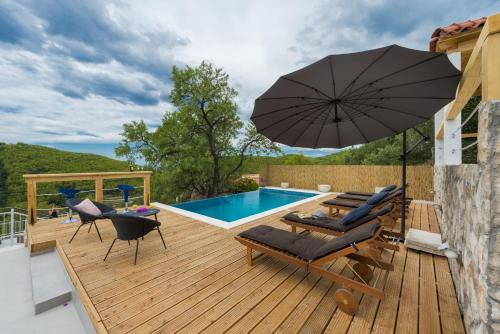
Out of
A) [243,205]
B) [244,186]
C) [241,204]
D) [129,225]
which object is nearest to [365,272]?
[129,225]

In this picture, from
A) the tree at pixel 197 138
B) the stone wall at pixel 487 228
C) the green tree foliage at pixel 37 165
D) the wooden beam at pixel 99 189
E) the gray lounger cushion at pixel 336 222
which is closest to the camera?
the stone wall at pixel 487 228

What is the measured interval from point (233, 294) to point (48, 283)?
2.63m

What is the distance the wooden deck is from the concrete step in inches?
8.7

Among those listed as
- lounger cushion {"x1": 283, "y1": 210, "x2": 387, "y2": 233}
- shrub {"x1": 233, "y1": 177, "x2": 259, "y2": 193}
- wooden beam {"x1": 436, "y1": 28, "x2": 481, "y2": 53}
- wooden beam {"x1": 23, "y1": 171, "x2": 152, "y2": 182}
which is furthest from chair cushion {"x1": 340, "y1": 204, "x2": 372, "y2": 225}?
shrub {"x1": 233, "y1": 177, "x2": 259, "y2": 193}

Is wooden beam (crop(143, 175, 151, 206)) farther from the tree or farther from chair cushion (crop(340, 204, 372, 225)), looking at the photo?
chair cushion (crop(340, 204, 372, 225))

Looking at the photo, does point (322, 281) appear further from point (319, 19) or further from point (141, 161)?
point (141, 161)

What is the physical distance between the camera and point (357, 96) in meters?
2.59

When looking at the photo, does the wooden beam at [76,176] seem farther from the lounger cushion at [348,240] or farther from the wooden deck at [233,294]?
the lounger cushion at [348,240]

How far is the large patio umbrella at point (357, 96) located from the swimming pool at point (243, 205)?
2.77m

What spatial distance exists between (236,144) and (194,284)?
11.0 m

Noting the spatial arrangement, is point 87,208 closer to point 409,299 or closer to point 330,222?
point 330,222

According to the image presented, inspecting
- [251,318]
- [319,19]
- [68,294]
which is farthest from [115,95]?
[251,318]

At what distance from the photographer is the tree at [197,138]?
11.5 m

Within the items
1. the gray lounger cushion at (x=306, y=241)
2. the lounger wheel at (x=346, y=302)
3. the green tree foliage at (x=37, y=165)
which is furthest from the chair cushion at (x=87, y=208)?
the green tree foliage at (x=37, y=165)
